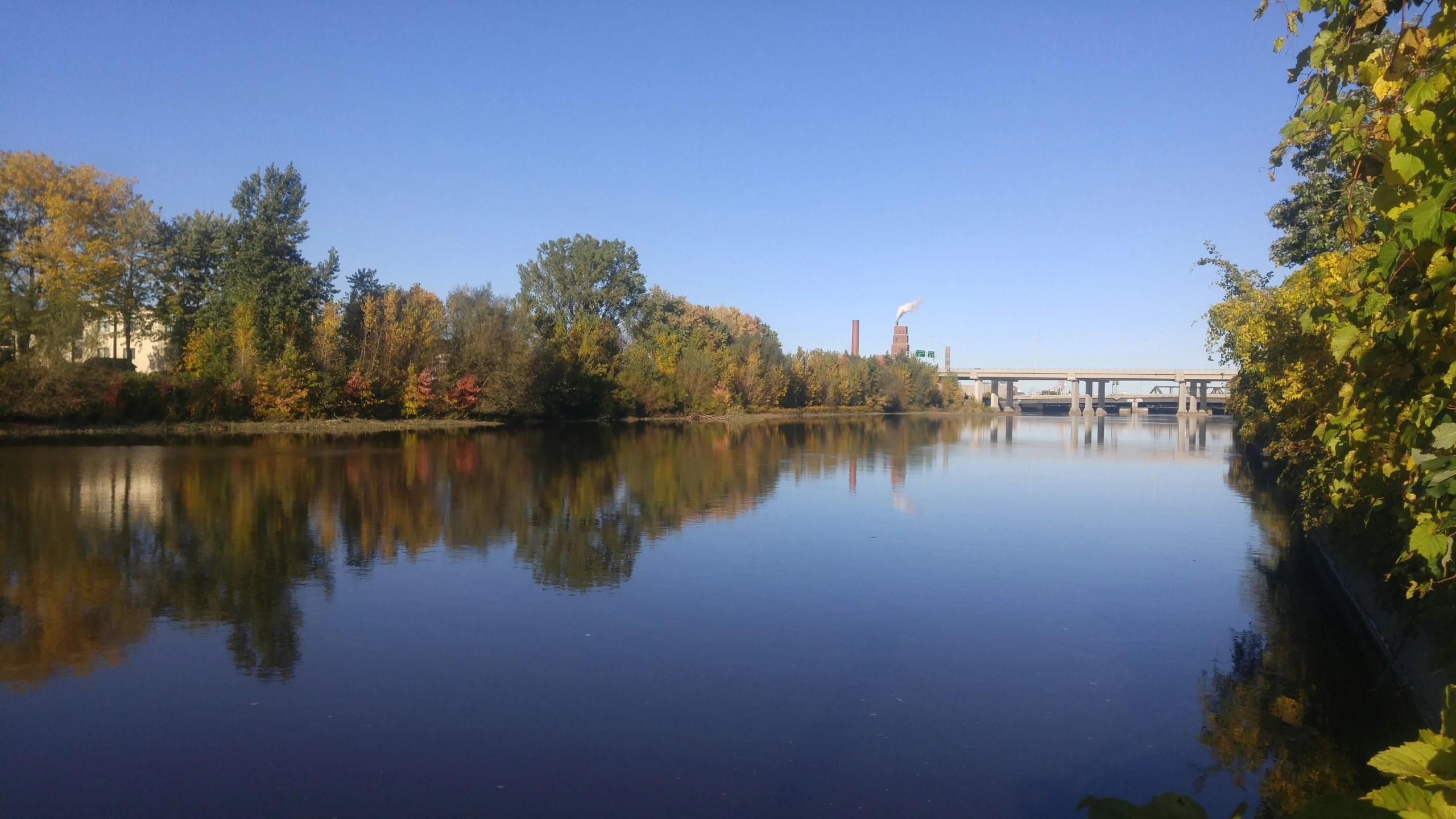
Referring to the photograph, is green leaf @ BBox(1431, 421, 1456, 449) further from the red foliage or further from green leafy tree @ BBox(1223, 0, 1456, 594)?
the red foliage

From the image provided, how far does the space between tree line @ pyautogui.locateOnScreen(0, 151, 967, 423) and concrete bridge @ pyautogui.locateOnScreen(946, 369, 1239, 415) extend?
287 feet

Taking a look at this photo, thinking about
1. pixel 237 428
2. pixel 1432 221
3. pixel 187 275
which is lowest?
pixel 237 428

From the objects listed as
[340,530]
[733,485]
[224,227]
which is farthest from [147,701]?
[224,227]

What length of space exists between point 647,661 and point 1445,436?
7434 mm

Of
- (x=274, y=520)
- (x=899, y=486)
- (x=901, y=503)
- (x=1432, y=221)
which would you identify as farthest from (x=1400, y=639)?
(x=274, y=520)

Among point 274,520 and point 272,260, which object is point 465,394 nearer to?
point 272,260

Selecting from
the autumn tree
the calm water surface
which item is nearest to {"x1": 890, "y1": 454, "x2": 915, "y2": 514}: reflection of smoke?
the calm water surface

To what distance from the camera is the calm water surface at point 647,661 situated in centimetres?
660

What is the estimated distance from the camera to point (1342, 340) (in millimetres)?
3875

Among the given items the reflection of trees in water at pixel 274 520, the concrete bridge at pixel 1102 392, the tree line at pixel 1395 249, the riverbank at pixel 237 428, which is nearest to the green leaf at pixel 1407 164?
the tree line at pixel 1395 249

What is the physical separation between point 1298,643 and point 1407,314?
8.95m

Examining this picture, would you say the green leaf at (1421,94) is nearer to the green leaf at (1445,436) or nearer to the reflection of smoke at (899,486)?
the green leaf at (1445,436)

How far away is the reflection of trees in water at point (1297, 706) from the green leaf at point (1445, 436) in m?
4.48

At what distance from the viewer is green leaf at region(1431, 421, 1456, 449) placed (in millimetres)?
3070
